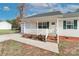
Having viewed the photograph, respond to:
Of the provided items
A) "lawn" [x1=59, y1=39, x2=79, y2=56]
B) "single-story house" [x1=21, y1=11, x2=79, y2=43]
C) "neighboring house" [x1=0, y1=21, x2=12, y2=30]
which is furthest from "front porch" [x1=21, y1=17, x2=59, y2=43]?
"neighboring house" [x1=0, y1=21, x2=12, y2=30]

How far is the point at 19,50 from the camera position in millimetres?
15500

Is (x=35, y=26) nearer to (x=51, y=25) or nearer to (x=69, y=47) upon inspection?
→ (x=51, y=25)

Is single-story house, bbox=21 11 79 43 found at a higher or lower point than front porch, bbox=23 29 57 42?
higher

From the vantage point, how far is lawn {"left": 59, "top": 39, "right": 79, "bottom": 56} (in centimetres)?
1540

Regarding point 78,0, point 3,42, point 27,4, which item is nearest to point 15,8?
point 27,4

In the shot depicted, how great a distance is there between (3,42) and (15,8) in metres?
1.49

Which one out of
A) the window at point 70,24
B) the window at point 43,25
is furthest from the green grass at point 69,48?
the window at point 43,25

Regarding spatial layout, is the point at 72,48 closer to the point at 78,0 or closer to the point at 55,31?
the point at 55,31

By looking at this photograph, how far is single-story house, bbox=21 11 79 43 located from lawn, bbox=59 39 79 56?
0.30 m

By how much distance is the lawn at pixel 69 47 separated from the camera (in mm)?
15398

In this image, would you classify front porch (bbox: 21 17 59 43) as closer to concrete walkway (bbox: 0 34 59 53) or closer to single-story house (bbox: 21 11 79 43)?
single-story house (bbox: 21 11 79 43)

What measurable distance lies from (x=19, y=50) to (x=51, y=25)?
166cm

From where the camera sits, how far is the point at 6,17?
15.5 m

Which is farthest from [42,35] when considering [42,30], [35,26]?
[35,26]
